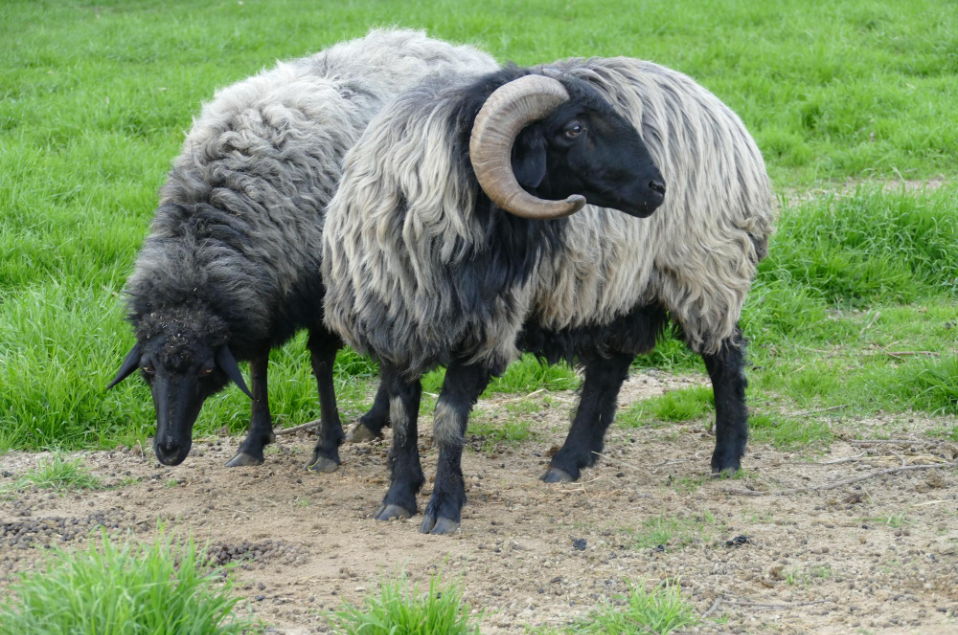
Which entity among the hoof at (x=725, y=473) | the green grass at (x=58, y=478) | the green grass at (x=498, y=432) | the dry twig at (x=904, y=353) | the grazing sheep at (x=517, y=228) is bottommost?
the green grass at (x=498, y=432)

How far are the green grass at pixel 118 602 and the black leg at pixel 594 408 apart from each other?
2.56 m

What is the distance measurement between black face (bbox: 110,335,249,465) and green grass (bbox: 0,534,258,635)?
1629mm

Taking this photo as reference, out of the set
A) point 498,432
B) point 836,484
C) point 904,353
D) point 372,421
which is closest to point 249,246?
point 372,421

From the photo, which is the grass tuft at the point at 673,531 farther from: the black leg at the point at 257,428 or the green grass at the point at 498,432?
the black leg at the point at 257,428

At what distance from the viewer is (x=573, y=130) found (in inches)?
170

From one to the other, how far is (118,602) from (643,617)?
1.55m

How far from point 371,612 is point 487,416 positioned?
125 inches

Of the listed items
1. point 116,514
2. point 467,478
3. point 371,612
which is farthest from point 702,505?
point 116,514

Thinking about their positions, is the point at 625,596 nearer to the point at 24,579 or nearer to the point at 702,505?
the point at 702,505

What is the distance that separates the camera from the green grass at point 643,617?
10.8 ft

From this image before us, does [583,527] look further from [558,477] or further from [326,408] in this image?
[326,408]

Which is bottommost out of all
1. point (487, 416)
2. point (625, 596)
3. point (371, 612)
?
point (487, 416)

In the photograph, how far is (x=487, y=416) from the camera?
6234 mm

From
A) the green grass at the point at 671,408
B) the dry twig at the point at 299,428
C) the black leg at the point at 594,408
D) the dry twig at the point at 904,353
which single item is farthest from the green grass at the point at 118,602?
the dry twig at the point at 904,353
